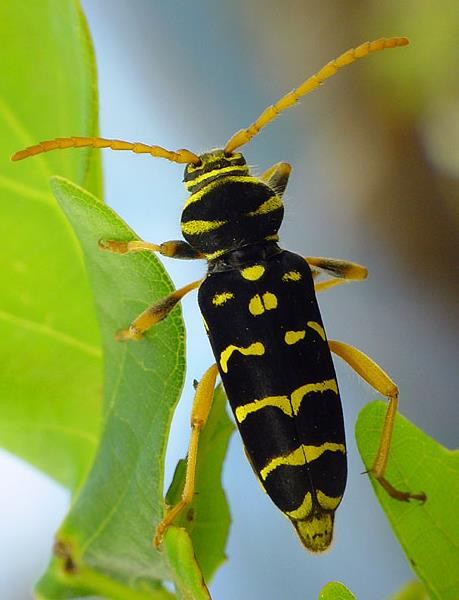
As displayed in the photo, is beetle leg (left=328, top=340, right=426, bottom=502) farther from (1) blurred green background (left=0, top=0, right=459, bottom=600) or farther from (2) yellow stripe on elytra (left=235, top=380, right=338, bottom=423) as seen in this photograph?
(1) blurred green background (left=0, top=0, right=459, bottom=600)

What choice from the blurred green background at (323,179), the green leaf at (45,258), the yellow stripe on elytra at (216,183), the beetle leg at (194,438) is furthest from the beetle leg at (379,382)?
the blurred green background at (323,179)

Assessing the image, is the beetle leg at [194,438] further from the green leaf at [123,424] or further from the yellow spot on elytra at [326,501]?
the yellow spot on elytra at [326,501]

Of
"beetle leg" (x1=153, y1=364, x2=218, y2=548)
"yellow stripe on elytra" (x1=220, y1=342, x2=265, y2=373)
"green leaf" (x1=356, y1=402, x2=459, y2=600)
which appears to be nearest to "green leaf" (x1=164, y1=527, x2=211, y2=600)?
"beetle leg" (x1=153, y1=364, x2=218, y2=548)

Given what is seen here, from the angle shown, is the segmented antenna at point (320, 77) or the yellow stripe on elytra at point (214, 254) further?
the yellow stripe on elytra at point (214, 254)

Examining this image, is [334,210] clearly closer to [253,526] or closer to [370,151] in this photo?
[370,151]

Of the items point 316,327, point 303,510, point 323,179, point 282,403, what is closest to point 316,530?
point 303,510
